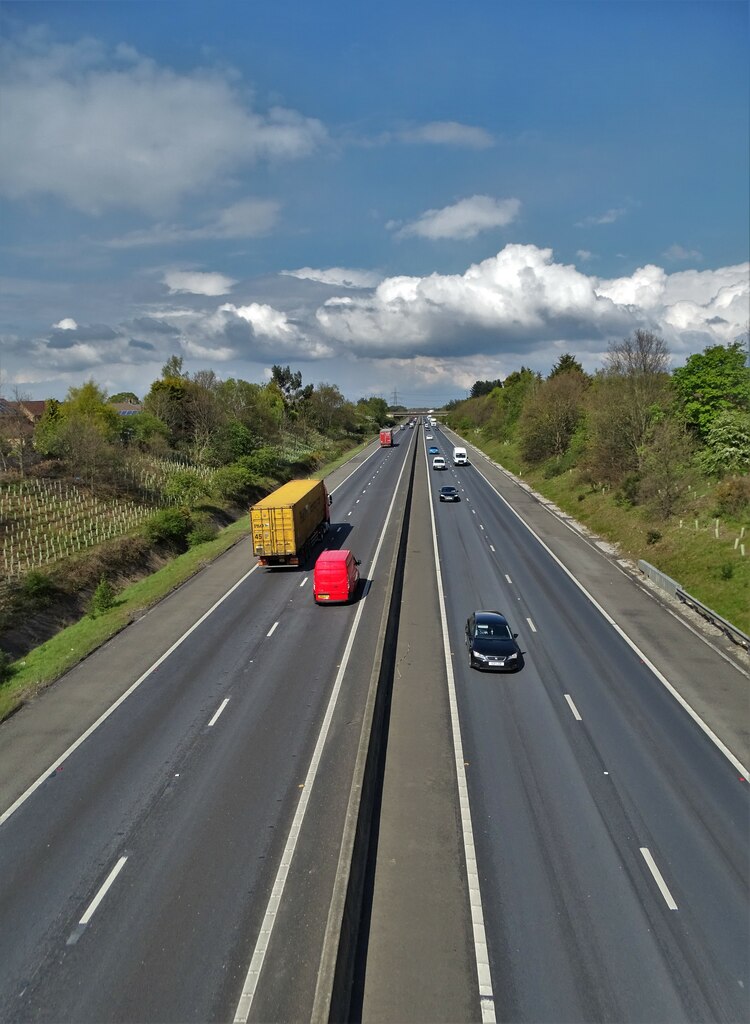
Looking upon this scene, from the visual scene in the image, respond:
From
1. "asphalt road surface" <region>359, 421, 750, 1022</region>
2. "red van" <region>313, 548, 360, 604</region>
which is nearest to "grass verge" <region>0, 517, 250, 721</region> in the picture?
"red van" <region>313, 548, 360, 604</region>

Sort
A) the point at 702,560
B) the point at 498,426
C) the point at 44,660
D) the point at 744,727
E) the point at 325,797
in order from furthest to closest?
the point at 498,426
the point at 702,560
the point at 44,660
the point at 744,727
the point at 325,797

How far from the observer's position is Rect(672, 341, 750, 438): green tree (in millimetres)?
46938

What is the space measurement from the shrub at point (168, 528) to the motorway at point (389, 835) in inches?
689

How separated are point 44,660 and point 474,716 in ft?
52.9

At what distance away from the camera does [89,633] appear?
83.9 ft

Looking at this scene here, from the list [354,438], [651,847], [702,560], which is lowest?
[651,847]

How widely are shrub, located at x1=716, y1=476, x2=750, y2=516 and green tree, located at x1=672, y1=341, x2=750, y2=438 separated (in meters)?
10.8

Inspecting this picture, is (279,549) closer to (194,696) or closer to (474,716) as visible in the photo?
(194,696)

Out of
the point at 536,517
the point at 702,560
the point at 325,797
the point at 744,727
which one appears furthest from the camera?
the point at 536,517

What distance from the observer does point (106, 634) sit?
82.7ft

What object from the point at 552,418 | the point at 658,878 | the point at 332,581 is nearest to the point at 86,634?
the point at 332,581

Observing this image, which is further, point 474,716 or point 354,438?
point 354,438

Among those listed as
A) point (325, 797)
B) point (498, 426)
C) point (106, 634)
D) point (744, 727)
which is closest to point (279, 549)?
point (106, 634)

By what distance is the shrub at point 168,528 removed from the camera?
41.3 m
